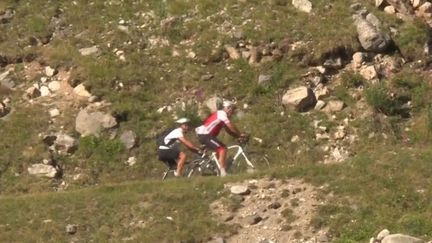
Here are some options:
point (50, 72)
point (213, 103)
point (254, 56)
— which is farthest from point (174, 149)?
point (50, 72)

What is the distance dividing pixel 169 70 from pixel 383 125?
7281 millimetres

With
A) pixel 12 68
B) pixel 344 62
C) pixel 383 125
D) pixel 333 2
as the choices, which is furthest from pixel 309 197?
pixel 12 68

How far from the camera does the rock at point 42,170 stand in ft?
82.7

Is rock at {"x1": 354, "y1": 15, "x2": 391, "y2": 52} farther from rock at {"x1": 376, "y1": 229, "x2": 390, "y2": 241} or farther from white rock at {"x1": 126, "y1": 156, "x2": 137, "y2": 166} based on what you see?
rock at {"x1": 376, "y1": 229, "x2": 390, "y2": 241}

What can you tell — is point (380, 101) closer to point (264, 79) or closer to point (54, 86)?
point (264, 79)

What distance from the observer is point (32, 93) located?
93.5 feet

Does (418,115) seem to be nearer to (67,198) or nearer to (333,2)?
(333,2)

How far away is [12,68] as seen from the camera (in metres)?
30.0

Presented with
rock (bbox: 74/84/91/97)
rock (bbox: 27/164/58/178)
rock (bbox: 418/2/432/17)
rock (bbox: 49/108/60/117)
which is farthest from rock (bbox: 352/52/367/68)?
rock (bbox: 27/164/58/178)

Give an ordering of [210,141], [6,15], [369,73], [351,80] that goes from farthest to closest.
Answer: [6,15] < [369,73] < [351,80] < [210,141]

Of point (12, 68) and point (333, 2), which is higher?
point (333, 2)

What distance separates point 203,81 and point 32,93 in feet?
18.2

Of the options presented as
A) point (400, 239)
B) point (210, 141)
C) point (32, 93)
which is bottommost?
point (32, 93)

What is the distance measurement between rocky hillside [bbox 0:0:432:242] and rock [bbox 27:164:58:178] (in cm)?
4
